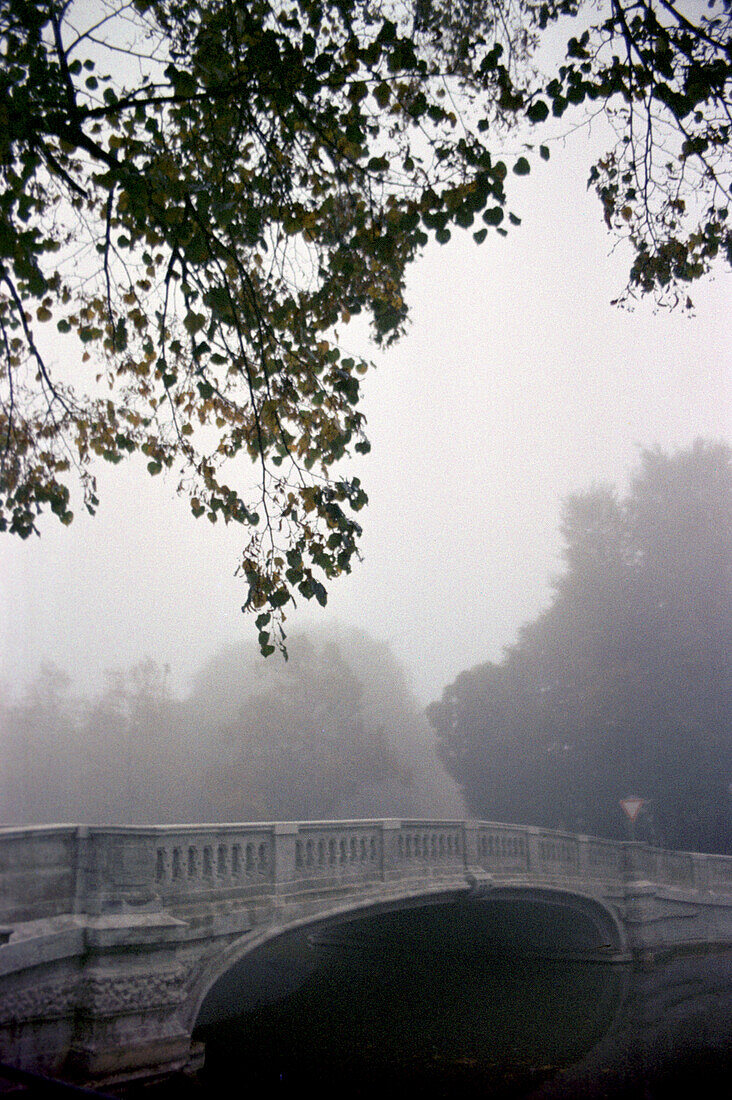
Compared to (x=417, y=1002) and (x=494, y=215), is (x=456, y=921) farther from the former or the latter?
(x=494, y=215)

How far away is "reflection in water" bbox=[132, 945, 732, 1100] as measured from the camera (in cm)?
974

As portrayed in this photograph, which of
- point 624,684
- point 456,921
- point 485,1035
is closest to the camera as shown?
point 485,1035

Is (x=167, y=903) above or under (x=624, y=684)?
under

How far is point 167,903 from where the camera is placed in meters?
9.13

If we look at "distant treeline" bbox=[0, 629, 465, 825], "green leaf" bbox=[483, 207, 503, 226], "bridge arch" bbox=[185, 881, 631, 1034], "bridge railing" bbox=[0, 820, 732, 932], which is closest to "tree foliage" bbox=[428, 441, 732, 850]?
"distant treeline" bbox=[0, 629, 465, 825]

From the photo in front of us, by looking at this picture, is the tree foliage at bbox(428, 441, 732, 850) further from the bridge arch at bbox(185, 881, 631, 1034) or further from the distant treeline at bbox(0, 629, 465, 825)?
the bridge arch at bbox(185, 881, 631, 1034)

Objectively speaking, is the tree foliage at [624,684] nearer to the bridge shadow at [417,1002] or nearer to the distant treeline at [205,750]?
the distant treeline at [205,750]

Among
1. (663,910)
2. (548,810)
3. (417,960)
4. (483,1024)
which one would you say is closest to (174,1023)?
(483,1024)

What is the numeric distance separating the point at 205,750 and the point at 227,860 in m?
19.7

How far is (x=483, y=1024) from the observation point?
12672mm

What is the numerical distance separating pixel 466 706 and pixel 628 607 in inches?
244

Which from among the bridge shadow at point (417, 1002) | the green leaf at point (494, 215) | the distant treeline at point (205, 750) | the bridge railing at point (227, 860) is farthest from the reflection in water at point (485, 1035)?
the distant treeline at point (205, 750)

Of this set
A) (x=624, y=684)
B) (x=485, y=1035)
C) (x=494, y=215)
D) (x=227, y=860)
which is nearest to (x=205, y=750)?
(x=624, y=684)

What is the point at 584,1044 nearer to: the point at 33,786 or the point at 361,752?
the point at 361,752
